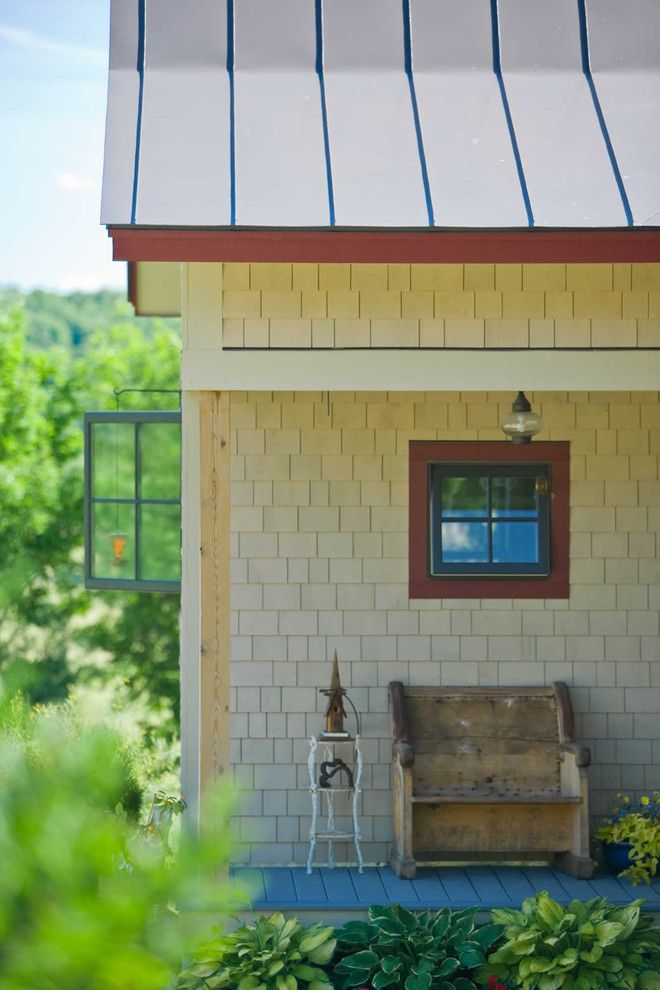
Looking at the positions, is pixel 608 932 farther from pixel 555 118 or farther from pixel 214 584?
pixel 555 118

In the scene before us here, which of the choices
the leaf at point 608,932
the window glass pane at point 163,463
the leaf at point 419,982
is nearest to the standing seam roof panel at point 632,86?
the leaf at point 608,932

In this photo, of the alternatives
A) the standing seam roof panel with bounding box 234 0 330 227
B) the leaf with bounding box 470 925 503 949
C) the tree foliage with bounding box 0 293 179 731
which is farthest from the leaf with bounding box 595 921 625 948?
the tree foliage with bounding box 0 293 179 731

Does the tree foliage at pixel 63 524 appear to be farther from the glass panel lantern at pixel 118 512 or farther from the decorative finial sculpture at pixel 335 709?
the decorative finial sculpture at pixel 335 709

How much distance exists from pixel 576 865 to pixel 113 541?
452 cm

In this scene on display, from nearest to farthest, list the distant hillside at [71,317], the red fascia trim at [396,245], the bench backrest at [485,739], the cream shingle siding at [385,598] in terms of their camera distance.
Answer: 1. the red fascia trim at [396,245]
2. the bench backrest at [485,739]
3. the cream shingle siding at [385,598]
4. the distant hillside at [71,317]

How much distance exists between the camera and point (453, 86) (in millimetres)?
6152

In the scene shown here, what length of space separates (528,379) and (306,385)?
101 centimetres

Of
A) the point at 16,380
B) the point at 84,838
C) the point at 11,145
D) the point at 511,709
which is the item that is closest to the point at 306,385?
the point at 511,709

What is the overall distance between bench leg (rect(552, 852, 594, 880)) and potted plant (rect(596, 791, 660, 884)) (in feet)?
0.56

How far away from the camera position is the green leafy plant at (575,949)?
540 cm

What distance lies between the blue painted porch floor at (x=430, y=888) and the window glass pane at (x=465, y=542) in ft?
5.76

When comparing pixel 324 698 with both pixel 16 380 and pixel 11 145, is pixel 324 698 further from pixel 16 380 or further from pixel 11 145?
pixel 11 145

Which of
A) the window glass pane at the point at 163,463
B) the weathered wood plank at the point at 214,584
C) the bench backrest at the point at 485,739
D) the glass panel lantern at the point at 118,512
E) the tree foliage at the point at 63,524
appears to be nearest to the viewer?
the weathered wood plank at the point at 214,584

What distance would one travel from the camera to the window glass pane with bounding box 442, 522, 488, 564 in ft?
23.7
